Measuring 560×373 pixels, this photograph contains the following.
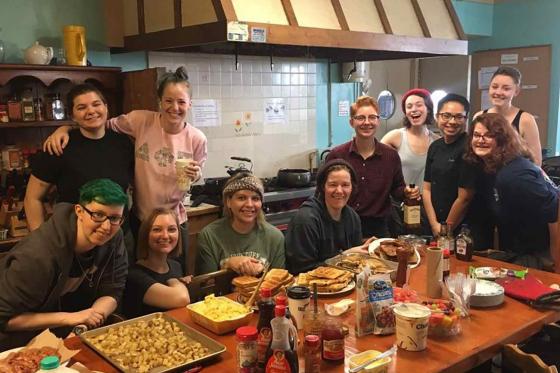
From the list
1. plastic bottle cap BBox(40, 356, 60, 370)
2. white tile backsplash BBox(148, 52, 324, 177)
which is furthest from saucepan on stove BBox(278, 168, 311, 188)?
plastic bottle cap BBox(40, 356, 60, 370)

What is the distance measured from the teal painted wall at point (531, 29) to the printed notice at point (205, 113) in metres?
2.98

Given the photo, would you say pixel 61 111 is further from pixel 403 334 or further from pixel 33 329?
pixel 403 334

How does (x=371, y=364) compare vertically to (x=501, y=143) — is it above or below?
below

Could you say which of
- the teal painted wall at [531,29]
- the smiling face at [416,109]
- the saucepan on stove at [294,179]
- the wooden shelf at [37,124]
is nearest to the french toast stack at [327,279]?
the smiling face at [416,109]

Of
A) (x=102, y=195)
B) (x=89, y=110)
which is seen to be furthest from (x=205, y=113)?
(x=102, y=195)

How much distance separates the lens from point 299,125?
16.9ft

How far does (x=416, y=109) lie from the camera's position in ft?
12.1

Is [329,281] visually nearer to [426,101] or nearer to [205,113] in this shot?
[426,101]

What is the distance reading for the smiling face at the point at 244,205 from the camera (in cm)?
261

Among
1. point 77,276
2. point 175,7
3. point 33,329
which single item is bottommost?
point 33,329

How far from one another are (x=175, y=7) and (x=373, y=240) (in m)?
2.02

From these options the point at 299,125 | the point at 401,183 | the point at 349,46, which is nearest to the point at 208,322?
the point at 401,183

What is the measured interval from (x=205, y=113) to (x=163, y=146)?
1476 mm

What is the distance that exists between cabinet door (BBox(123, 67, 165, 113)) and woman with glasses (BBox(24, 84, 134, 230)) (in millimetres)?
772
